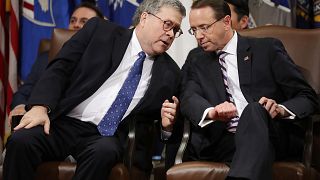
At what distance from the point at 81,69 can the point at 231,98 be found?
2.62ft

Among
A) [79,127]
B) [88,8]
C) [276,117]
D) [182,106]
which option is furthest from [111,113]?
[88,8]

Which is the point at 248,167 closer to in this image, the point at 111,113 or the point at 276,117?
the point at 276,117

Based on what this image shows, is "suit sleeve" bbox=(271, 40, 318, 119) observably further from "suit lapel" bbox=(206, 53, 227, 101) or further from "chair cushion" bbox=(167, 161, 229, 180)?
"chair cushion" bbox=(167, 161, 229, 180)

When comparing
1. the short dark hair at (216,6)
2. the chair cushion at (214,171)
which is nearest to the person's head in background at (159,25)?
the short dark hair at (216,6)

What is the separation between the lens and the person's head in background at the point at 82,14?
151 inches

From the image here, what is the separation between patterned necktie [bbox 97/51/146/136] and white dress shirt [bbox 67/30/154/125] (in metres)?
0.02

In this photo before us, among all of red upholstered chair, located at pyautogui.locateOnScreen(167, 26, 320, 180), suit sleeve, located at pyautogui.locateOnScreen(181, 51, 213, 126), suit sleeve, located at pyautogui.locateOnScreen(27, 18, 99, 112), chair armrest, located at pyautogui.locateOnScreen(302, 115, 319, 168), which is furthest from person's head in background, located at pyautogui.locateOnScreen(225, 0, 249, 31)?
chair armrest, located at pyautogui.locateOnScreen(302, 115, 319, 168)

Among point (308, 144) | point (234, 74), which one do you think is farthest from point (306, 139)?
point (234, 74)

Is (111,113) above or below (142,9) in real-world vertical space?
below

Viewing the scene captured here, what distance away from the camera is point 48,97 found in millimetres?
2777

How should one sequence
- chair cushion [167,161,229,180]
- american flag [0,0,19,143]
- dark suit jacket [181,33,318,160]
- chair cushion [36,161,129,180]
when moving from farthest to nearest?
american flag [0,0,19,143] < dark suit jacket [181,33,318,160] < chair cushion [36,161,129,180] < chair cushion [167,161,229,180]

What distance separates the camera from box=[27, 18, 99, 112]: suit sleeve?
9.10ft

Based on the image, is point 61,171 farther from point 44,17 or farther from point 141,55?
point 44,17

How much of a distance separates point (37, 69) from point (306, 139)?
1.62m
